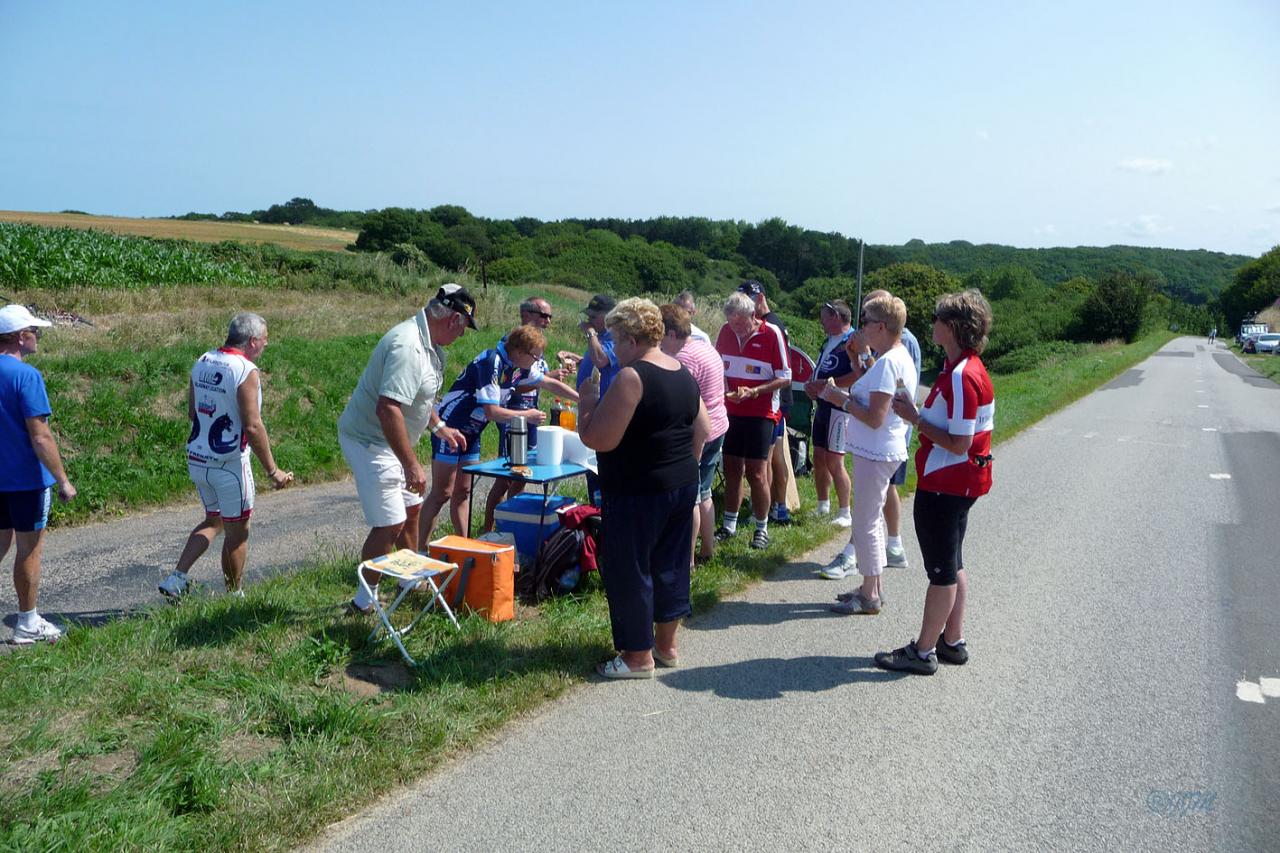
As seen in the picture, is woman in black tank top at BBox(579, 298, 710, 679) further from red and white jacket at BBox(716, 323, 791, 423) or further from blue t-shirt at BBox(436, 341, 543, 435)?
red and white jacket at BBox(716, 323, 791, 423)

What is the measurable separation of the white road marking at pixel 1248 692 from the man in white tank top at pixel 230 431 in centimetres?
547

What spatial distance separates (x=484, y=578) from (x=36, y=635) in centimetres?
252

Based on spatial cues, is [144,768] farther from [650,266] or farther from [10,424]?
[650,266]

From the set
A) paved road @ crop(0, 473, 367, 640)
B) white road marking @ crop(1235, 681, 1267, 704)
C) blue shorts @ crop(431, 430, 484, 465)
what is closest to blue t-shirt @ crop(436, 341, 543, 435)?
blue shorts @ crop(431, 430, 484, 465)

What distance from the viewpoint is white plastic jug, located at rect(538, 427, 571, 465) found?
660 cm

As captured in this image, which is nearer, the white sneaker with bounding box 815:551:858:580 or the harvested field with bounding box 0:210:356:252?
the white sneaker with bounding box 815:551:858:580

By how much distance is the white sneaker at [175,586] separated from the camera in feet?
18.6

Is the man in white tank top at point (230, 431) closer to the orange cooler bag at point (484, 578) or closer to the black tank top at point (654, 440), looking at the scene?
the orange cooler bag at point (484, 578)

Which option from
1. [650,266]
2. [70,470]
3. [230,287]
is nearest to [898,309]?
[70,470]

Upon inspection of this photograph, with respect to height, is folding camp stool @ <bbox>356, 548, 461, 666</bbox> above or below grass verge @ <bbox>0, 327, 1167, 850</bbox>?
above

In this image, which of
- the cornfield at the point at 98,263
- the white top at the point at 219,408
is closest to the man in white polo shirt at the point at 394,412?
the white top at the point at 219,408

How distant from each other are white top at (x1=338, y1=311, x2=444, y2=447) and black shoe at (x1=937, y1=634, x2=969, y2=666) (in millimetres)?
3169

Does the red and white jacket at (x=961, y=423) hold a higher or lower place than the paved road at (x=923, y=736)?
A: higher

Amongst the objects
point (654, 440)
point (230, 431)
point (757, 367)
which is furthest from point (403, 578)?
point (757, 367)
